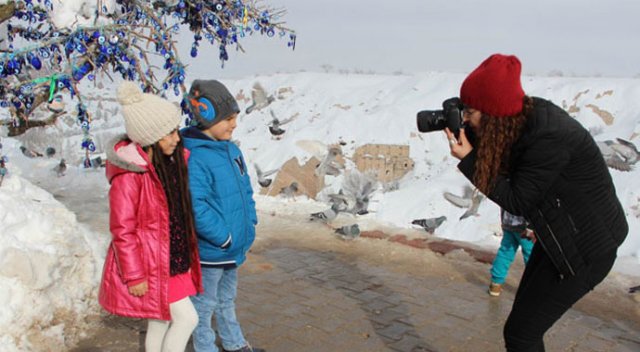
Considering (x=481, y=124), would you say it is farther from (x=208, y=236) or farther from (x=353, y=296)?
(x=353, y=296)

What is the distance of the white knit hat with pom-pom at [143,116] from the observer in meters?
2.68

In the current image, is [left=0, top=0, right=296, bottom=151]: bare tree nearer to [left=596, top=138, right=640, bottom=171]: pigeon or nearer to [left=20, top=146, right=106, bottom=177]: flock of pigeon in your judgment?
[left=20, top=146, right=106, bottom=177]: flock of pigeon

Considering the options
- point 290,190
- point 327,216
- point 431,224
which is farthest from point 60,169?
point 431,224

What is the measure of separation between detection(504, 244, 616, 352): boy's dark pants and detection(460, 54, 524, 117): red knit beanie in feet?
2.17

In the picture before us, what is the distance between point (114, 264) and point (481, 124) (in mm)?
1821

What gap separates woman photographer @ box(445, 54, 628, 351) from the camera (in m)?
2.30

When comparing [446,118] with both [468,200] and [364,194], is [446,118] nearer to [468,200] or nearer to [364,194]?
[364,194]

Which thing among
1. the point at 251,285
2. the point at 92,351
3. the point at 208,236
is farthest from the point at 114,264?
the point at 251,285

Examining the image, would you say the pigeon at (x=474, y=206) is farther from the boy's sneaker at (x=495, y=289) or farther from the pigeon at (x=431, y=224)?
the boy's sneaker at (x=495, y=289)

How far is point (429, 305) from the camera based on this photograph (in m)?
4.66

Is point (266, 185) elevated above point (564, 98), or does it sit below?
below

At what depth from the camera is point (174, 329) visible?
2805mm

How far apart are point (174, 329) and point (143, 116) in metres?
1.06

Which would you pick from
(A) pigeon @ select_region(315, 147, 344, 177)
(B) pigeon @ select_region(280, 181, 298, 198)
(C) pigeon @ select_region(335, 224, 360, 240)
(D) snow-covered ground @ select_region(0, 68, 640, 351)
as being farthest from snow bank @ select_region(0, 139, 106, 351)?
(A) pigeon @ select_region(315, 147, 344, 177)
